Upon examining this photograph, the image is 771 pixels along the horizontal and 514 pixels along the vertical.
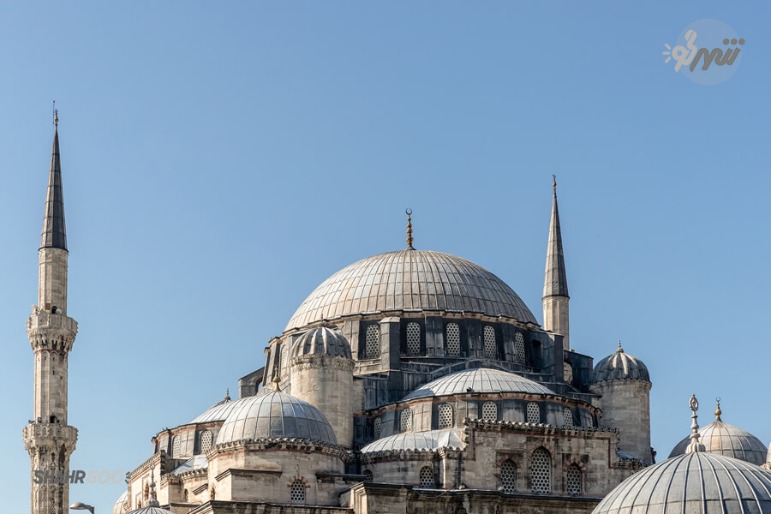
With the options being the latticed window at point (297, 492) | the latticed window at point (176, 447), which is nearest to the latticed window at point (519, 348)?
the latticed window at point (176, 447)

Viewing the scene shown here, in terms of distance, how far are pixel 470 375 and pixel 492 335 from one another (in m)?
4.17

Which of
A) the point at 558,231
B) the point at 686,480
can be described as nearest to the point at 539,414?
the point at 558,231

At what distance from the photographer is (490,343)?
4712 cm

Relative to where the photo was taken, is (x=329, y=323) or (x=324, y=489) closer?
(x=324, y=489)

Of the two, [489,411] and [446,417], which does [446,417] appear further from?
[489,411]

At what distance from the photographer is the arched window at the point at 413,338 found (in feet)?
152

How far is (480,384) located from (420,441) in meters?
2.61

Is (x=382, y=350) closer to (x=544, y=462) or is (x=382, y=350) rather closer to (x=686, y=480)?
(x=544, y=462)

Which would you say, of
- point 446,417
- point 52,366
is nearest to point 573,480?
point 446,417

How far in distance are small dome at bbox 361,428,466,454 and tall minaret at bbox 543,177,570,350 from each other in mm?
10286

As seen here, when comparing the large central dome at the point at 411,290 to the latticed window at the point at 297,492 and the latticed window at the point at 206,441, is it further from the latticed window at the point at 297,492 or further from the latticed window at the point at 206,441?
the latticed window at the point at 297,492

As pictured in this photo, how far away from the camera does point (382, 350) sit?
45.6 m

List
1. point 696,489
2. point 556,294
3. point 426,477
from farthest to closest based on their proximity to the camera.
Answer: point 556,294 < point 426,477 < point 696,489

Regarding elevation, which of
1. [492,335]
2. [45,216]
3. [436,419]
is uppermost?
[45,216]
